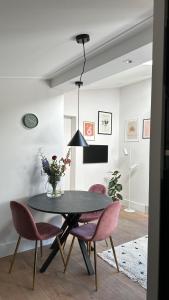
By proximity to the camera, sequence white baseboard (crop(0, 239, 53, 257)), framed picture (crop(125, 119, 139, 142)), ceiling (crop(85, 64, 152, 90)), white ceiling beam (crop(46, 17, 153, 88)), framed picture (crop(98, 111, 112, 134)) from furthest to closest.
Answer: framed picture (crop(98, 111, 112, 134)), framed picture (crop(125, 119, 139, 142)), ceiling (crop(85, 64, 152, 90)), white baseboard (crop(0, 239, 53, 257)), white ceiling beam (crop(46, 17, 153, 88))

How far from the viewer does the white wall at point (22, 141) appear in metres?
3.06

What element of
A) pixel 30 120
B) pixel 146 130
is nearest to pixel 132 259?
pixel 30 120

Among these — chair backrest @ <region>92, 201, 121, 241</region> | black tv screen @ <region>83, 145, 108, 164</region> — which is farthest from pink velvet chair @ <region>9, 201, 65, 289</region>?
black tv screen @ <region>83, 145, 108, 164</region>

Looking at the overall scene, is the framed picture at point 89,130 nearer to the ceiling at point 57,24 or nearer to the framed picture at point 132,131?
the framed picture at point 132,131

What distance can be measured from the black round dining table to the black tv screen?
1944mm

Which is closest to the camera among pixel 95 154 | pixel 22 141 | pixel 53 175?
pixel 53 175

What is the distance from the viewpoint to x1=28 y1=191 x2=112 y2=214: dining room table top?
252 centimetres

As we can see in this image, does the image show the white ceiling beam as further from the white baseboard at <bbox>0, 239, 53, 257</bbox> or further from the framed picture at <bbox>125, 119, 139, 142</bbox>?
the framed picture at <bbox>125, 119, 139, 142</bbox>

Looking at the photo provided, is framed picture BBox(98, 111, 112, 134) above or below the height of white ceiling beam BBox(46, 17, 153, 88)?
below

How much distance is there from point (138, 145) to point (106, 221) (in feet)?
10.2

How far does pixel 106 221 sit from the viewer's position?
7.96 feet

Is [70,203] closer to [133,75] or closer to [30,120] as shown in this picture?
[30,120]

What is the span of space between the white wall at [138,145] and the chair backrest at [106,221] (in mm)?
2683

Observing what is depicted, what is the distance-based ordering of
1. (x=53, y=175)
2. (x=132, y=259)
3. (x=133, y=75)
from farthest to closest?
(x=133, y=75), (x=53, y=175), (x=132, y=259)
